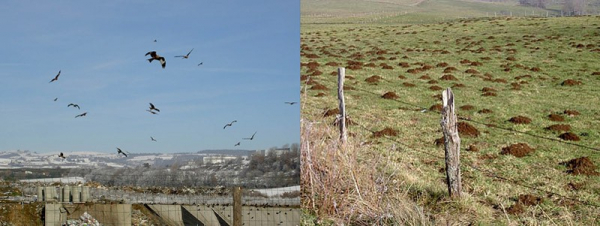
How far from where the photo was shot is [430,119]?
17.8 meters

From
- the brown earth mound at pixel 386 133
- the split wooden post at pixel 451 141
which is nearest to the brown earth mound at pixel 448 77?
the brown earth mound at pixel 386 133

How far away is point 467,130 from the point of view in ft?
52.9

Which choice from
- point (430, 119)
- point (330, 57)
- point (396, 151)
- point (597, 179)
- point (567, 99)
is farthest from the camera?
point (330, 57)

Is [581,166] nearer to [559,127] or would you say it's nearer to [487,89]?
[559,127]

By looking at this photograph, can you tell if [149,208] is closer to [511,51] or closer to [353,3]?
[511,51]

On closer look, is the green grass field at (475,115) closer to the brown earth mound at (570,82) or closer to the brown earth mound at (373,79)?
the brown earth mound at (570,82)

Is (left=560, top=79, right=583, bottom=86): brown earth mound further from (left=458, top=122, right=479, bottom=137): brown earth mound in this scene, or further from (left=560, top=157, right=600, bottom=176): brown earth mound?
(left=560, top=157, right=600, bottom=176): brown earth mound

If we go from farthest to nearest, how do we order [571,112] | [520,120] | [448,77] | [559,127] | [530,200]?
[448,77], [571,112], [520,120], [559,127], [530,200]

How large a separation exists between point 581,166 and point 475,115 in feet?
19.6

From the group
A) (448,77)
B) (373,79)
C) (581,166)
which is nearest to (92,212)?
(581,166)

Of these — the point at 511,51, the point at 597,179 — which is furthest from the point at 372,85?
the point at 511,51

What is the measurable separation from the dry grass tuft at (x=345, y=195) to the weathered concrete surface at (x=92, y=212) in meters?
2.22

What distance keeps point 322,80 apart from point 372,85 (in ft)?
7.08

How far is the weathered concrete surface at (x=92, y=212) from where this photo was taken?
256 inches
